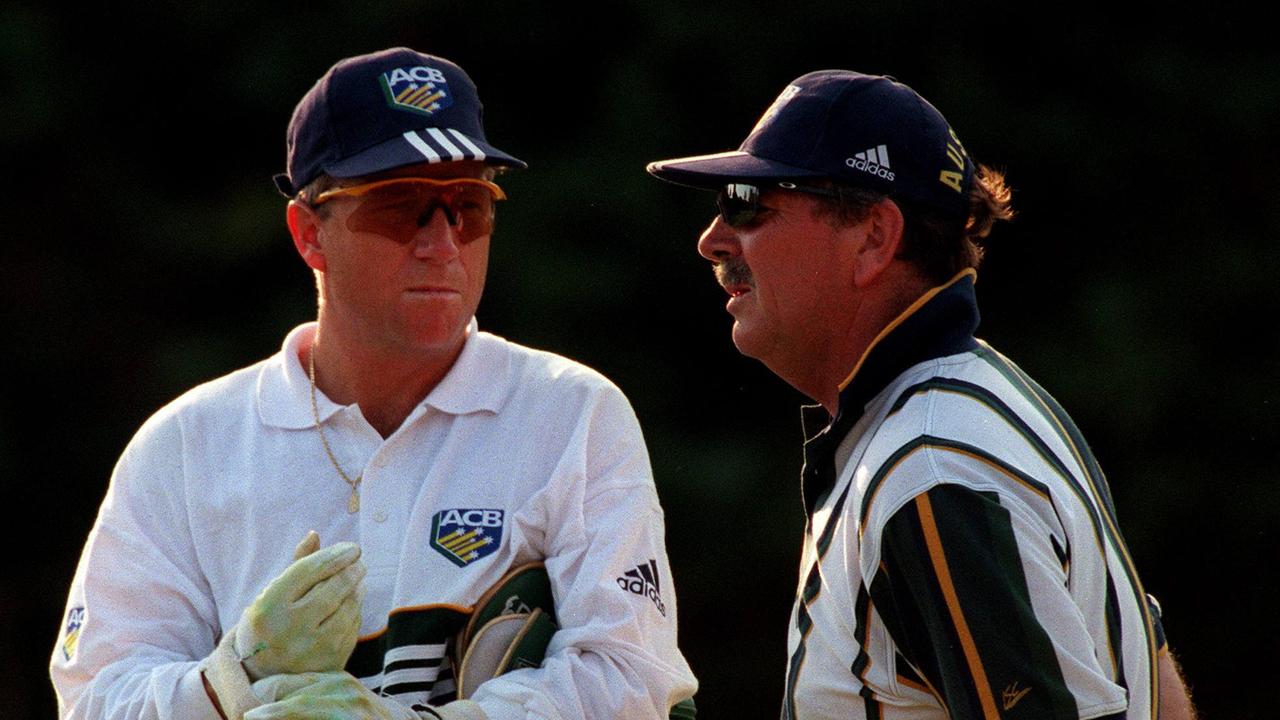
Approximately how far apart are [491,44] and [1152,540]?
299 cm

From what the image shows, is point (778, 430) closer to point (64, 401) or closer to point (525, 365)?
point (64, 401)

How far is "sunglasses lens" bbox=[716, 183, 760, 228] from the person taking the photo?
252 cm

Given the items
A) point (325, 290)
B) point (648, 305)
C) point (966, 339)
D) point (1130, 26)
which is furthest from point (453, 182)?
point (1130, 26)

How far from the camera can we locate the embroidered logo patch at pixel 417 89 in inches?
107

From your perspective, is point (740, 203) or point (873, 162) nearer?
point (873, 162)

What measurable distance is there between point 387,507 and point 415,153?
564mm

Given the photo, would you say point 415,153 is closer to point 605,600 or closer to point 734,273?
point 734,273

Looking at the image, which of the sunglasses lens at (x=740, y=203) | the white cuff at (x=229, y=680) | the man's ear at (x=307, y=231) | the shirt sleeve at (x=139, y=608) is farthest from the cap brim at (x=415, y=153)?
the white cuff at (x=229, y=680)

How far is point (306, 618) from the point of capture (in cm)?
234

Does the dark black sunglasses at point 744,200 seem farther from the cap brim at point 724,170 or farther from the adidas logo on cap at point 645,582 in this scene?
the adidas logo on cap at point 645,582

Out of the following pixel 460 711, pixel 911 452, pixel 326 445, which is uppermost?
pixel 911 452

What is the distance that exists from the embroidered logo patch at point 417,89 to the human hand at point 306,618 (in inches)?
30.2

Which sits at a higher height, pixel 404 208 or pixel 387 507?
pixel 404 208

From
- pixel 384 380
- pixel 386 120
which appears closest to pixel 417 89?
pixel 386 120
